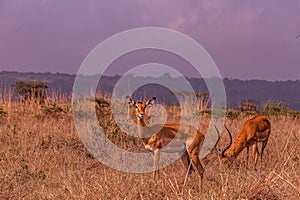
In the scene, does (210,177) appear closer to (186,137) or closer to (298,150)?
(186,137)

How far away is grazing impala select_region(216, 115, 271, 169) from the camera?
10727 mm

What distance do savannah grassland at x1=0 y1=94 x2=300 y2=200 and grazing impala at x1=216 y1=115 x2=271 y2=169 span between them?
9.1 inches

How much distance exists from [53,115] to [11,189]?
30.0ft

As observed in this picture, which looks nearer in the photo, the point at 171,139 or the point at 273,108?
the point at 171,139

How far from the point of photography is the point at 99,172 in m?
8.26

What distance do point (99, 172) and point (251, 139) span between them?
15.5 ft

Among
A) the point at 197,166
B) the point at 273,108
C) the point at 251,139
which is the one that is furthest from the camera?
the point at 273,108

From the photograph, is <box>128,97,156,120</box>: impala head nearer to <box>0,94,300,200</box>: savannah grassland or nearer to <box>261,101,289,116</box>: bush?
<box>0,94,300,200</box>: savannah grassland

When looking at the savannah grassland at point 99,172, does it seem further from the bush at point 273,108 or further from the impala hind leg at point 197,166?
the bush at point 273,108

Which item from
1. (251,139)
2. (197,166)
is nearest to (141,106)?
(197,166)

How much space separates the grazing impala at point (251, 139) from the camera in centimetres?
1073

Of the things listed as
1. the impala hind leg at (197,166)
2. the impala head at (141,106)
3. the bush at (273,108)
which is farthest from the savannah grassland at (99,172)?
the bush at (273,108)

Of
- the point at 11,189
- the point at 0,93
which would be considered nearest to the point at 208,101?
the point at 0,93

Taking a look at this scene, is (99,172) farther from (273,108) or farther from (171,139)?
(273,108)
